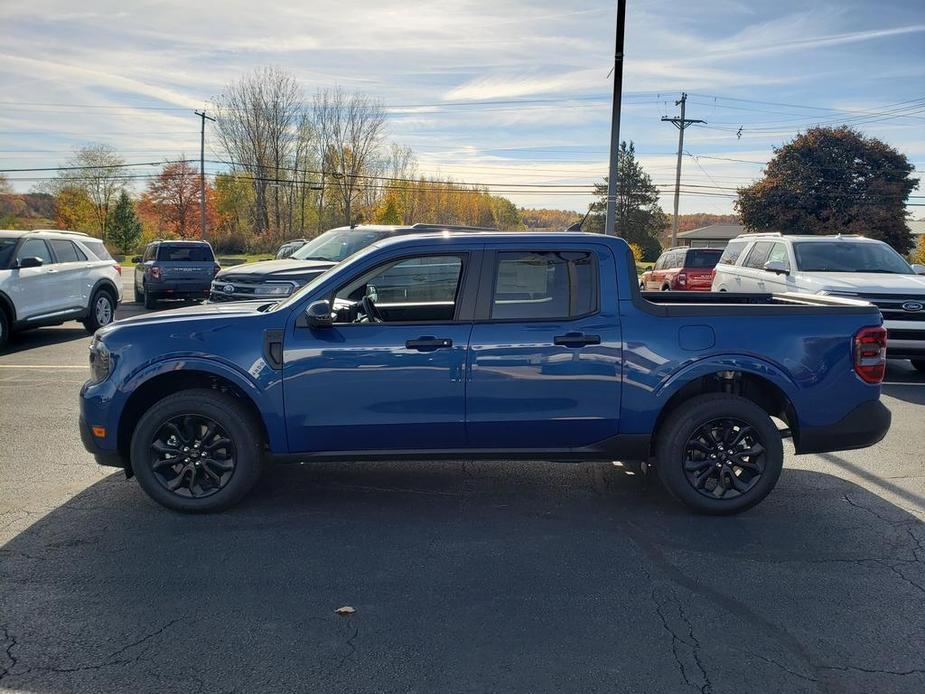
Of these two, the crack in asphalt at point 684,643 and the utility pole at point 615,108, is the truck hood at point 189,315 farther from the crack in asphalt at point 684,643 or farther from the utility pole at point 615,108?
the utility pole at point 615,108

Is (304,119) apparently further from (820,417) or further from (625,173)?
(820,417)

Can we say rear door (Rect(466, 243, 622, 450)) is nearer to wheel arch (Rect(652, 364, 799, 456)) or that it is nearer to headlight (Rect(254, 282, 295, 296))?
wheel arch (Rect(652, 364, 799, 456))

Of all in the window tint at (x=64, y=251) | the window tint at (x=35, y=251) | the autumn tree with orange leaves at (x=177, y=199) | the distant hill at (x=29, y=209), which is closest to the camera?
the window tint at (x=35, y=251)

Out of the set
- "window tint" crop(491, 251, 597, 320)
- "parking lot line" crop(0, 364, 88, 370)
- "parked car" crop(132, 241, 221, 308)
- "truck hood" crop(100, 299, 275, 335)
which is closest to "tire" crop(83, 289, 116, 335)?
"parking lot line" crop(0, 364, 88, 370)

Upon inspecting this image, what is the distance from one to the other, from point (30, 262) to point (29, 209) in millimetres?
85660

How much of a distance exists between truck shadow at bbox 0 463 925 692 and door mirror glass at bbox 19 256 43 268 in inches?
315

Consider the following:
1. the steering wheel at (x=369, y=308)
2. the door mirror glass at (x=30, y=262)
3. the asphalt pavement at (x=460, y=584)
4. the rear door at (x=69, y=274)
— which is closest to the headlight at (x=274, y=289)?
the door mirror glass at (x=30, y=262)

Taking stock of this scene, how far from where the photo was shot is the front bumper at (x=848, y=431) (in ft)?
17.1

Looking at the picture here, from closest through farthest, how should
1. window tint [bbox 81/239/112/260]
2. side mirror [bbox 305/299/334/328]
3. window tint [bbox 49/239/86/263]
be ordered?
side mirror [bbox 305/299/334/328] → window tint [bbox 49/239/86/263] → window tint [bbox 81/239/112/260]

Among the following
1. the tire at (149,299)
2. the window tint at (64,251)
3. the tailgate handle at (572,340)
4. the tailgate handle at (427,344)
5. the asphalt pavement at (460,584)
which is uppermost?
the window tint at (64,251)

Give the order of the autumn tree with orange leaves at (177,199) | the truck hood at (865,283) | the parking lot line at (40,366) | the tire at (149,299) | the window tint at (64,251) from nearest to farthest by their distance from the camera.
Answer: the truck hood at (865,283), the parking lot line at (40,366), the window tint at (64,251), the tire at (149,299), the autumn tree with orange leaves at (177,199)

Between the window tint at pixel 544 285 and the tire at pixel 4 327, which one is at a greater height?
the window tint at pixel 544 285

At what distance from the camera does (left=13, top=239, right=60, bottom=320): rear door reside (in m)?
12.2

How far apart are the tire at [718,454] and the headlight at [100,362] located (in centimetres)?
368
